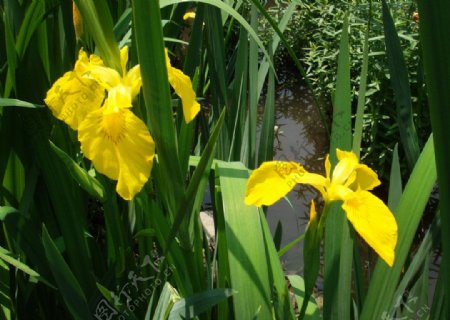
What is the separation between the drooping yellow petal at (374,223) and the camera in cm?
60

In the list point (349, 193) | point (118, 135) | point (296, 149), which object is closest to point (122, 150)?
point (118, 135)

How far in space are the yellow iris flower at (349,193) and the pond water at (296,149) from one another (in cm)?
111

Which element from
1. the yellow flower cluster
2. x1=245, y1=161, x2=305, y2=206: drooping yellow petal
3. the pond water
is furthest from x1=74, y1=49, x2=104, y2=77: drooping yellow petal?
the pond water

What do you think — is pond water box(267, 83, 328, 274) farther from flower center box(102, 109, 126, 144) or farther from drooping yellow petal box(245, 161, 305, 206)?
flower center box(102, 109, 126, 144)

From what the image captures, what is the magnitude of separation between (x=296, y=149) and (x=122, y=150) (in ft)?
7.00

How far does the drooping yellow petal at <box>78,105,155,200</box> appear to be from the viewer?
588mm

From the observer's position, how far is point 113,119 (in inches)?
23.6

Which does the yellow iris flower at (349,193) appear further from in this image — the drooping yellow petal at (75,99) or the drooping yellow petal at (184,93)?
the drooping yellow petal at (75,99)

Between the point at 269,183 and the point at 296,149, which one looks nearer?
the point at 269,183

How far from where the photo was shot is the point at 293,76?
3.29 m

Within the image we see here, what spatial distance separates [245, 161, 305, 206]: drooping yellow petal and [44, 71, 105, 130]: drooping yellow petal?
216 mm

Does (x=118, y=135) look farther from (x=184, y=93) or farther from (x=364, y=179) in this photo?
(x=364, y=179)

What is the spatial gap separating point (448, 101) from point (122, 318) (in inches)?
29.7

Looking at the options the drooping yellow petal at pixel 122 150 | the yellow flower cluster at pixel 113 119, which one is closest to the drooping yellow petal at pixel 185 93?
the yellow flower cluster at pixel 113 119
